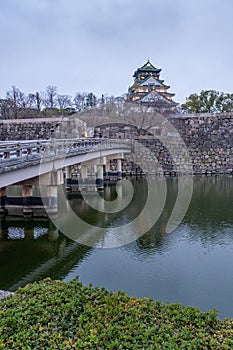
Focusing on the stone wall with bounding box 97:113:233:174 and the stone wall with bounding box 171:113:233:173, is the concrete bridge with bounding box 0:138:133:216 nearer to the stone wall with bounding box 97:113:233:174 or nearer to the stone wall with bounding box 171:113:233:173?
the stone wall with bounding box 97:113:233:174

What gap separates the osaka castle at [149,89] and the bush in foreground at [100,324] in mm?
41593

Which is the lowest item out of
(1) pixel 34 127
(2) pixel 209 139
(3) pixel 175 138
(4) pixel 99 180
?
(4) pixel 99 180

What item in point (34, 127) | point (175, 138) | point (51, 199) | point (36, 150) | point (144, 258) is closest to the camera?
point (144, 258)

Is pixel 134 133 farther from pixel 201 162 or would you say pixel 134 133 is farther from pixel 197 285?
pixel 197 285

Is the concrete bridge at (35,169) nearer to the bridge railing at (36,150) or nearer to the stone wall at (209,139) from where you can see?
the bridge railing at (36,150)

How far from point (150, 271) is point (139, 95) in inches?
1728

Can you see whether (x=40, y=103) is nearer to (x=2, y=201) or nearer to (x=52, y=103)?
(x=52, y=103)

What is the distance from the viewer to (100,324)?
14.9 ft

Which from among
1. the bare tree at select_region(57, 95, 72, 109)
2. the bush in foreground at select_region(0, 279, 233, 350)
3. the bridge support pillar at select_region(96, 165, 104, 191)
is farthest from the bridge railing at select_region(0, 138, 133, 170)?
the bare tree at select_region(57, 95, 72, 109)

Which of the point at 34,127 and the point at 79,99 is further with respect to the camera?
the point at 79,99

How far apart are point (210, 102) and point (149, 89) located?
34.5 feet

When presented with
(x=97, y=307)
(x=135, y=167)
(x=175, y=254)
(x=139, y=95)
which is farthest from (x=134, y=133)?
(x=97, y=307)

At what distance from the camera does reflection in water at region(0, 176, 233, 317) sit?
8.44 metres

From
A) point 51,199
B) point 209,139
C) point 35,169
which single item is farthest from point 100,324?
point 209,139
